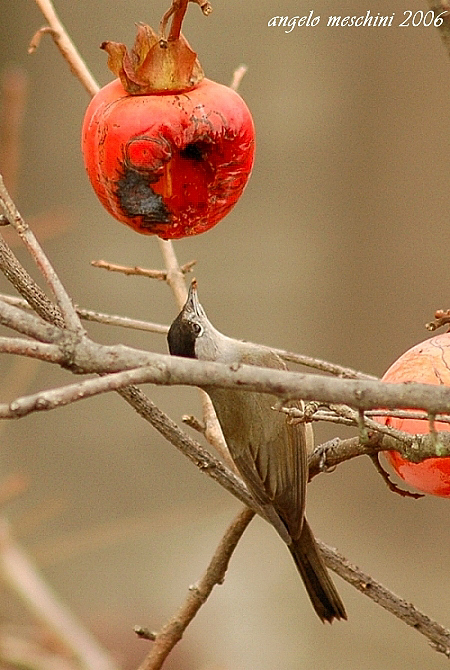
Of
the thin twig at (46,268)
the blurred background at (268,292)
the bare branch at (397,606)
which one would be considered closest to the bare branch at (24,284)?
the thin twig at (46,268)

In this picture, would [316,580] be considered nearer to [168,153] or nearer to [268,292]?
[168,153]

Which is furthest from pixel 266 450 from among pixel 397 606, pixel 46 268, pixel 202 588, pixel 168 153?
pixel 46 268

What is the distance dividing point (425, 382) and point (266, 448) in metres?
0.69

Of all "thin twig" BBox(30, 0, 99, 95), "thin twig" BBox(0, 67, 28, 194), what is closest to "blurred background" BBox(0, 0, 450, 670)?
"thin twig" BBox(30, 0, 99, 95)

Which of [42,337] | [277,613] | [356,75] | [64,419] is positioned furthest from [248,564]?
[42,337]

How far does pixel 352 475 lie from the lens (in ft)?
12.2

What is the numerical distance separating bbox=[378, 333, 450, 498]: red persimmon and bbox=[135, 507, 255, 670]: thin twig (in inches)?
8.8

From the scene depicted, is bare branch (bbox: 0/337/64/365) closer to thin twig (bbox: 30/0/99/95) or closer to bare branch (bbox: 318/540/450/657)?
bare branch (bbox: 318/540/450/657)

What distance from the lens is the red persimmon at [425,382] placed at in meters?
0.96

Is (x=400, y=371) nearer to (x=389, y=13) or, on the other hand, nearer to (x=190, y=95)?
(x=190, y=95)

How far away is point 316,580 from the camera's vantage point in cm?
147

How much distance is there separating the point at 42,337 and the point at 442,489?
1.78 ft

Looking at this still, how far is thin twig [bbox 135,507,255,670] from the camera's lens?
1.13 meters

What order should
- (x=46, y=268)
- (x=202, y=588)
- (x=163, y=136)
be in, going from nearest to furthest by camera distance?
(x=46, y=268)
(x=163, y=136)
(x=202, y=588)
